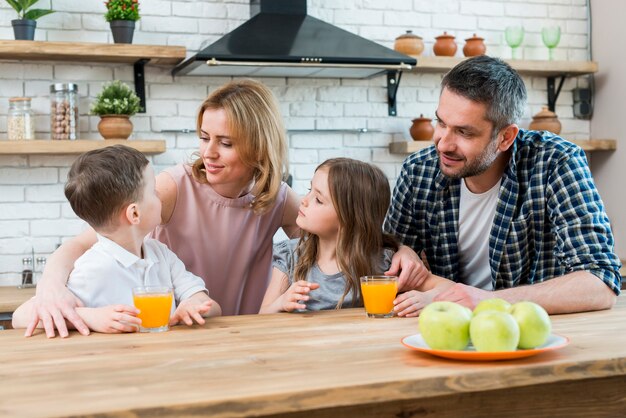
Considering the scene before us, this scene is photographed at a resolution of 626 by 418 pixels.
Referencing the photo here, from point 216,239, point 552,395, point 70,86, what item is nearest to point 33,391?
point 552,395

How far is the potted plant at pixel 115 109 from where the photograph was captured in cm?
384

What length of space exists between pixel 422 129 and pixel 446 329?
3066mm

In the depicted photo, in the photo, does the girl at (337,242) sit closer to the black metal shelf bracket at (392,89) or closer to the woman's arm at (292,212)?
the woman's arm at (292,212)

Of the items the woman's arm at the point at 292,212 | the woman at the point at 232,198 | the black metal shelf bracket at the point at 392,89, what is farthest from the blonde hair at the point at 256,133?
the black metal shelf bracket at the point at 392,89

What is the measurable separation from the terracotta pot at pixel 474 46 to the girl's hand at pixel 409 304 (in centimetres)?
279

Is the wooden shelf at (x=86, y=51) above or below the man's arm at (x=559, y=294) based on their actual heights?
above

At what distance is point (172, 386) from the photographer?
1283mm

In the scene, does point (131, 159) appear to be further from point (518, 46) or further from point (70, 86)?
point (518, 46)

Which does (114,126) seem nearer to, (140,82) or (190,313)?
(140,82)

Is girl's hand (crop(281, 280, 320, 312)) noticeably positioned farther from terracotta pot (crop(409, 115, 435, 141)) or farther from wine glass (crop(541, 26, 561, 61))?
wine glass (crop(541, 26, 561, 61))

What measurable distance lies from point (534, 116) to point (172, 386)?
3796 mm

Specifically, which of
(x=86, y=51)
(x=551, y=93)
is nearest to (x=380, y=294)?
(x=86, y=51)

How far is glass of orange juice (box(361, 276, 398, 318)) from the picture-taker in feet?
6.40

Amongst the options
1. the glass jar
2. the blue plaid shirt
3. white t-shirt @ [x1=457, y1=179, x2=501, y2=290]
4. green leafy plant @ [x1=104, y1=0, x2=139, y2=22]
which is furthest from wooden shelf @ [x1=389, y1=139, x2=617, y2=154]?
white t-shirt @ [x1=457, y1=179, x2=501, y2=290]
